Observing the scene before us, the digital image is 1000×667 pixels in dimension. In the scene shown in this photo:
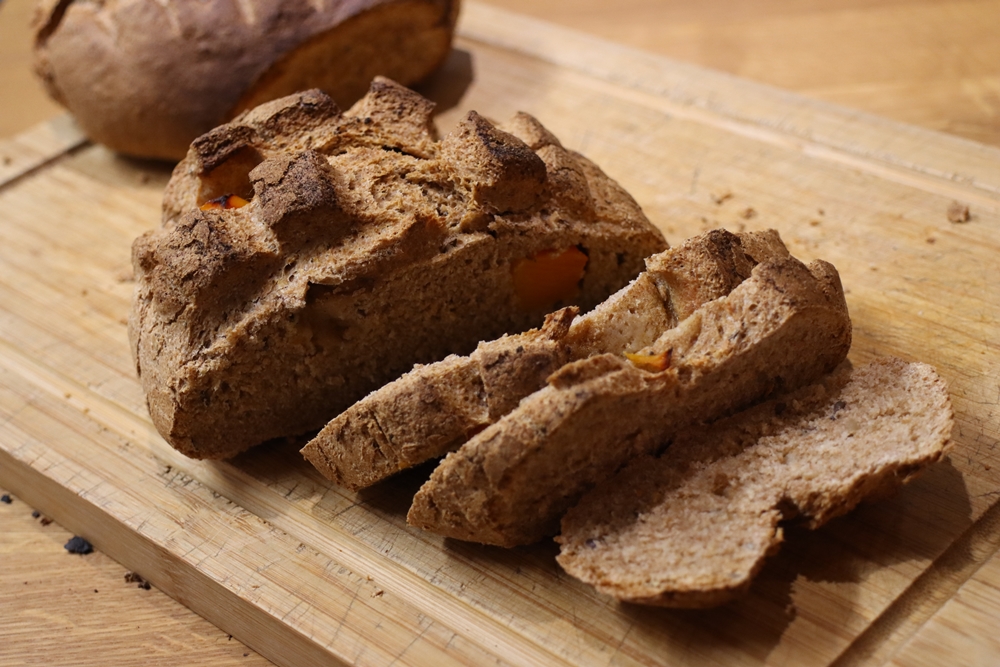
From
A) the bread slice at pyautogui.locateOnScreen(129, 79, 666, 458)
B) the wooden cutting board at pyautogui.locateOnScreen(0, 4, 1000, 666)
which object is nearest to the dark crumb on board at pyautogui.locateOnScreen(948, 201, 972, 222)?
the wooden cutting board at pyautogui.locateOnScreen(0, 4, 1000, 666)

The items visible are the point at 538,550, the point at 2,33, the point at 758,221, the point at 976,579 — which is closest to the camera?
the point at 976,579

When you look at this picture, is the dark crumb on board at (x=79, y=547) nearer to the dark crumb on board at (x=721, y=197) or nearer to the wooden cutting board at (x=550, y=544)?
the wooden cutting board at (x=550, y=544)

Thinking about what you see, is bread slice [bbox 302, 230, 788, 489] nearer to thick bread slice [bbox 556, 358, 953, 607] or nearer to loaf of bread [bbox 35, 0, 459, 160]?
thick bread slice [bbox 556, 358, 953, 607]

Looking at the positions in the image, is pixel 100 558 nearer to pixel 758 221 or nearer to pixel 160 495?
pixel 160 495

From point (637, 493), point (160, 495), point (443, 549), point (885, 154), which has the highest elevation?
point (885, 154)

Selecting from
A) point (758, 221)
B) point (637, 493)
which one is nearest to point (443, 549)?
point (637, 493)

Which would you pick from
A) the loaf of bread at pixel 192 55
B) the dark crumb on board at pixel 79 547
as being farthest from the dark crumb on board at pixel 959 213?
the dark crumb on board at pixel 79 547
